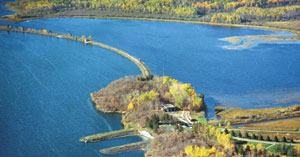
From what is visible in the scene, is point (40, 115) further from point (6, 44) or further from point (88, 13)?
point (88, 13)

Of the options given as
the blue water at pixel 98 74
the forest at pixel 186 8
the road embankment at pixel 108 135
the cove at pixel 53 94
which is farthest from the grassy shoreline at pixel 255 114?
the forest at pixel 186 8

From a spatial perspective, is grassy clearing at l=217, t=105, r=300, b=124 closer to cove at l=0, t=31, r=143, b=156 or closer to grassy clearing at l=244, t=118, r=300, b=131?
grassy clearing at l=244, t=118, r=300, b=131

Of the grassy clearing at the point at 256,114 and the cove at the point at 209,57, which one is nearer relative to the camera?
the grassy clearing at the point at 256,114

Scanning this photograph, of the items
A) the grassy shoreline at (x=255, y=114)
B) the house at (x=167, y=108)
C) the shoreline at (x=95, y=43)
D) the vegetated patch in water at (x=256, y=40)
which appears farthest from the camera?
the vegetated patch in water at (x=256, y=40)

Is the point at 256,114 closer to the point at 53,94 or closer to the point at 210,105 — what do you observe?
the point at 210,105

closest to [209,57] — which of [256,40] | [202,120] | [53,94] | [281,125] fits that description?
[256,40]

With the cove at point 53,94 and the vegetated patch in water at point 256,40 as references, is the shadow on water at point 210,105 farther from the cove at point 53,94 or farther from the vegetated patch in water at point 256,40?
the vegetated patch in water at point 256,40

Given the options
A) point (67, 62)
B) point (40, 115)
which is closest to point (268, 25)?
point (67, 62)
